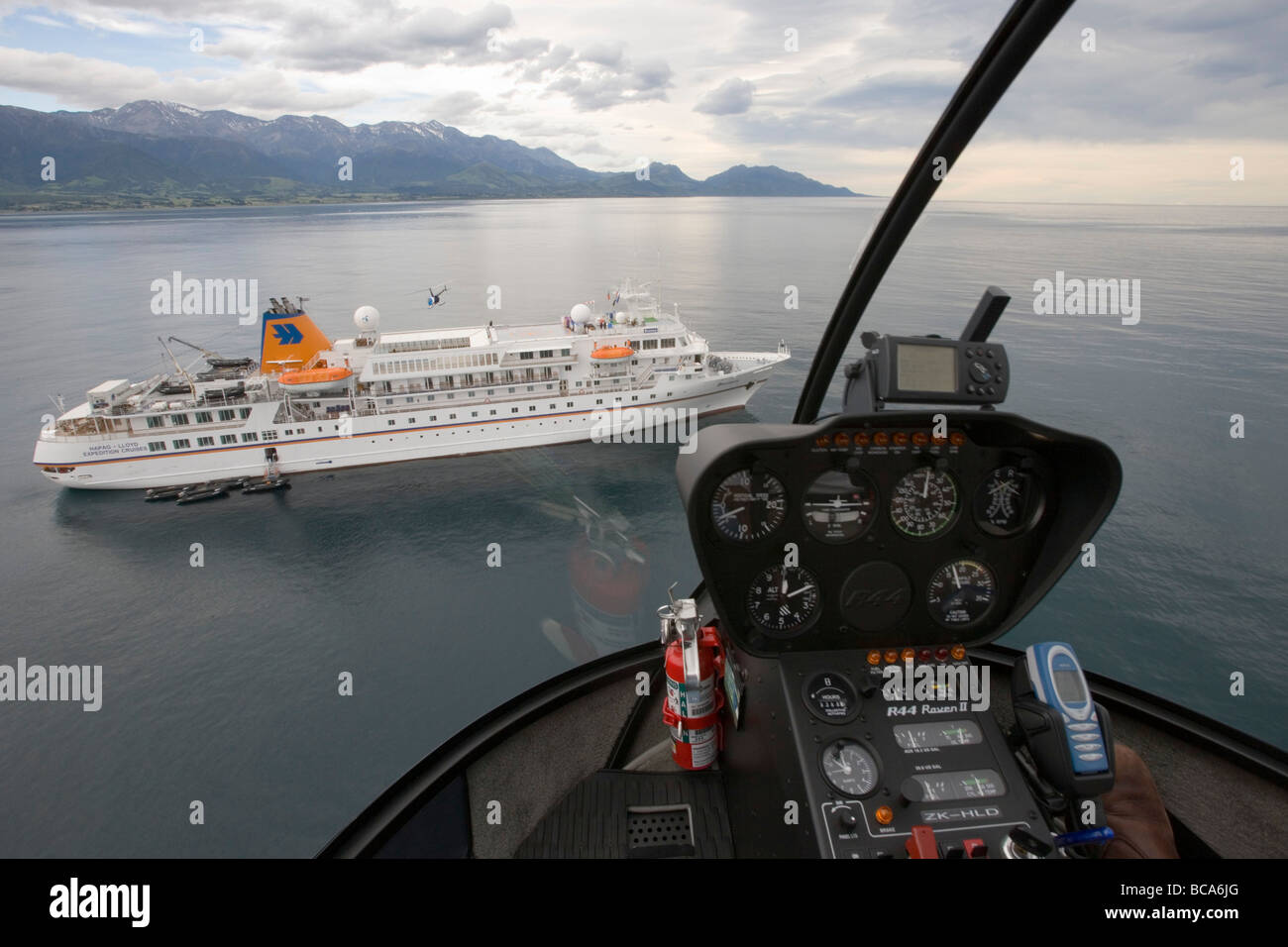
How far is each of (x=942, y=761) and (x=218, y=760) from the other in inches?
400

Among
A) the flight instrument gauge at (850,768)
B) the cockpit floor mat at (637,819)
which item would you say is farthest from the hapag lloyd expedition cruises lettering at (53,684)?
the flight instrument gauge at (850,768)

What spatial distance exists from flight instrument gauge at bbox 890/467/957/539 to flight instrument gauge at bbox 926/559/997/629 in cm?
19

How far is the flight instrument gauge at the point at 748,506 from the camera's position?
7.32 feet

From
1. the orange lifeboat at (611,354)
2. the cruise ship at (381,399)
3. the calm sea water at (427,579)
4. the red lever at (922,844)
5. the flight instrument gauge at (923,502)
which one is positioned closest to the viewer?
the red lever at (922,844)

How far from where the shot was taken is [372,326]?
18.6 m

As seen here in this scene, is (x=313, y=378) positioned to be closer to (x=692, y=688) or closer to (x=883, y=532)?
(x=692, y=688)

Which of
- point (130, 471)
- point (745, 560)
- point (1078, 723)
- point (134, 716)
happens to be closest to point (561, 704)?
point (745, 560)

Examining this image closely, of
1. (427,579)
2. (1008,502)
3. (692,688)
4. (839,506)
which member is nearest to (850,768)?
(692,688)

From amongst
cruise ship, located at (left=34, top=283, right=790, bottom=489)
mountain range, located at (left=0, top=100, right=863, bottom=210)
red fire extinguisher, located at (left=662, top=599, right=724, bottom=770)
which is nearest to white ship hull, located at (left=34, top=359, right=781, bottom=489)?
cruise ship, located at (left=34, top=283, right=790, bottom=489)

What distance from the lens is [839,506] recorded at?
2.30 meters

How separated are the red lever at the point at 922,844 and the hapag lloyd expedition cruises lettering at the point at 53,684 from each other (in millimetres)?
12576

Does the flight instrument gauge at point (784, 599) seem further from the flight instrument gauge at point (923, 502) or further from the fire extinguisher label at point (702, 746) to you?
the fire extinguisher label at point (702, 746)

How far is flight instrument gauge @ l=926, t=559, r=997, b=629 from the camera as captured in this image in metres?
2.35

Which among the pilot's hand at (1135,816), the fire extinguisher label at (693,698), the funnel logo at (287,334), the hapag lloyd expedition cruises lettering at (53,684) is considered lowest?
the hapag lloyd expedition cruises lettering at (53,684)
